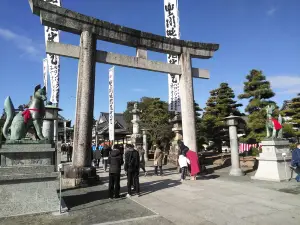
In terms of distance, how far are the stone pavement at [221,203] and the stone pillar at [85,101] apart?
2701mm

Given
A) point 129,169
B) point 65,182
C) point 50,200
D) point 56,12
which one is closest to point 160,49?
point 56,12

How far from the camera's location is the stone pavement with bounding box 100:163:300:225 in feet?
16.1

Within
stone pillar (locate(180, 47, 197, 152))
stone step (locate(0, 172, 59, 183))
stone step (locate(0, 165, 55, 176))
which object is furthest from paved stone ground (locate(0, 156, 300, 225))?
stone pillar (locate(180, 47, 197, 152))

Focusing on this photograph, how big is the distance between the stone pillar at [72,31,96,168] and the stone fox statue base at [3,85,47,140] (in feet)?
8.54

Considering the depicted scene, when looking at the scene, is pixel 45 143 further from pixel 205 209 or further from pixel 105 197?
pixel 205 209

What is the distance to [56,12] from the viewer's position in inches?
346

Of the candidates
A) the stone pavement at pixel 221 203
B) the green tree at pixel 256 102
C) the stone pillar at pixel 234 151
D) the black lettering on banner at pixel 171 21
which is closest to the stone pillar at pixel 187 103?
the stone pillar at pixel 234 151

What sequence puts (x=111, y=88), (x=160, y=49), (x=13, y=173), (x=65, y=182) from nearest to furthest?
1. (x=13, y=173)
2. (x=65, y=182)
3. (x=160, y=49)
4. (x=111, y=88)

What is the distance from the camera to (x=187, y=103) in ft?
37.4

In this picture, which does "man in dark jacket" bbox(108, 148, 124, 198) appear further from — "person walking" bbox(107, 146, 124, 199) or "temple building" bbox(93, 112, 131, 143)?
"temple building" bbox(93, 112, 131, 143)

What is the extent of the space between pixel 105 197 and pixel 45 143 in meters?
2.53

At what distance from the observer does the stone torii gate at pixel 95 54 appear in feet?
29.0

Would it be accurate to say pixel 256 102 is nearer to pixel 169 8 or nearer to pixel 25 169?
pixel 169 8

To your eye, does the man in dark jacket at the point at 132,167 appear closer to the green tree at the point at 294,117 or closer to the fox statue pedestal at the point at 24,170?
the fox statue pedestal at the point at 24,170
